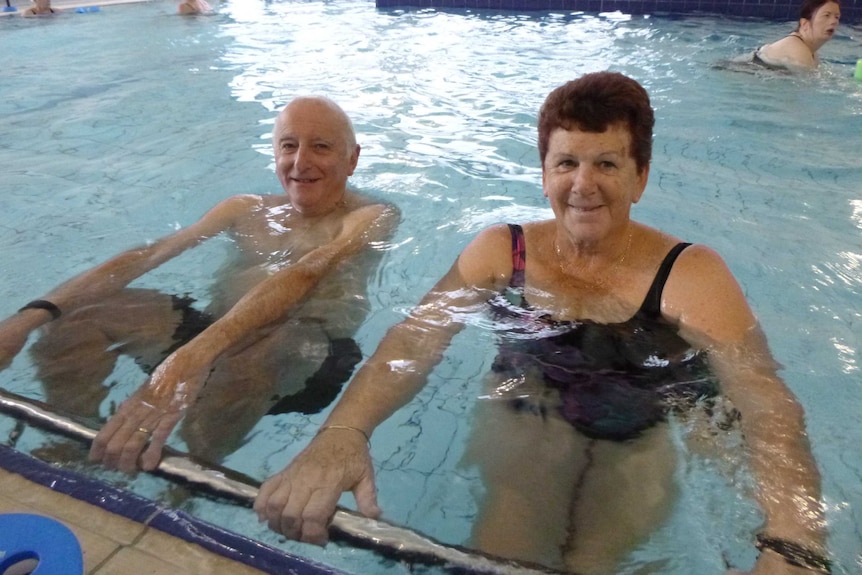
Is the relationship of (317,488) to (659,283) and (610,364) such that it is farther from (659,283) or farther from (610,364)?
(659,283)

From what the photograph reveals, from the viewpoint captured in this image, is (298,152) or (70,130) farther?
(70,130)

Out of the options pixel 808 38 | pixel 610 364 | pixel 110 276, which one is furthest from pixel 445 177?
pixel 808 38

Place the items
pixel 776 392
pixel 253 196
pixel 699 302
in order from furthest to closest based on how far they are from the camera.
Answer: pixel 253 196
pixel 699 302
pixel 776 392

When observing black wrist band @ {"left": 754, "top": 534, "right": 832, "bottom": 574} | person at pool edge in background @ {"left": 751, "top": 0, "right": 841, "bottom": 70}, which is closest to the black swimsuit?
black wrist band @ {"left": 754, "top": 534, "right": 832, "bottom": 574}

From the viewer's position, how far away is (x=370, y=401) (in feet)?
6.52

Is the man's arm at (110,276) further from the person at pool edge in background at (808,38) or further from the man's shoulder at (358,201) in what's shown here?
the person at pool edge in background at (808,38)

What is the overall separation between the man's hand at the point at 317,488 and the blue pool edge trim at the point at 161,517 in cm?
8

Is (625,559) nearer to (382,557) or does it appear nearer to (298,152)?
(382,557)

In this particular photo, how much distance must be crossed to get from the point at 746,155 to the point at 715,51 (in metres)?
4.34

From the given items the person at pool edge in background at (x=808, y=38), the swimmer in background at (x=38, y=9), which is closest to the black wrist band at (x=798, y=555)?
the person at pool edge in background at (x=808, y=38)

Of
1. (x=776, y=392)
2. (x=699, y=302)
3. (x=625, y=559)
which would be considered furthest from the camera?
(x=699, y=302)

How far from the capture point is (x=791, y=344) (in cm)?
309

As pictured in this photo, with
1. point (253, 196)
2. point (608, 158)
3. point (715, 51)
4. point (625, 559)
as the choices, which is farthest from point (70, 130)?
point (715, 51)

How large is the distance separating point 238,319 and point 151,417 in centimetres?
64
